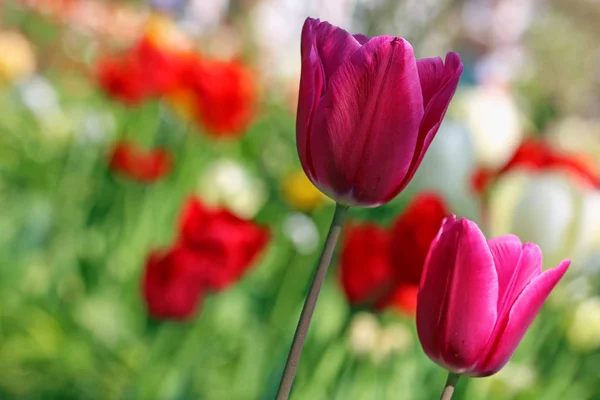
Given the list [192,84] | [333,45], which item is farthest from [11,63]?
[333,45]

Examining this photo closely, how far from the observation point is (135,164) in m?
1.09

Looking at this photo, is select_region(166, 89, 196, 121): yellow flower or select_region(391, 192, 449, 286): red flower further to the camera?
select_region(166, 89, 196, 121): yellow flower

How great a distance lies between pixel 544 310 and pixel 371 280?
0.28 meters

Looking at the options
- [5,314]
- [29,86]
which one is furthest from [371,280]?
[29,86]

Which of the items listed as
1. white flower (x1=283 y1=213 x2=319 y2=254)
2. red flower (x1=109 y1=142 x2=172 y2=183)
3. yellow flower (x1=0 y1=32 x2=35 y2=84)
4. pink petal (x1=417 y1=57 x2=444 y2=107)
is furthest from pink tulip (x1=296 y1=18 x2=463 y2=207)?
yellow flower (x1=0 y1=32 x2=35 y2=84)

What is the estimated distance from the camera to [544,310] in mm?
870

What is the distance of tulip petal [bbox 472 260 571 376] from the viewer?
0.25 meters

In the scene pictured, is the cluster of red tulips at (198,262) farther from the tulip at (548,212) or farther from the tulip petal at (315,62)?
the tulip petal at (315,62)

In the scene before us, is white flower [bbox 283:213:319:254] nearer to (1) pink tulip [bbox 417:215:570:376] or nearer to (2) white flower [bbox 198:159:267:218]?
(2) white flower [bbox 198:159:267:218]

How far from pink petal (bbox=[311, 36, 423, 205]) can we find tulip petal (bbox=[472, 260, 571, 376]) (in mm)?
57

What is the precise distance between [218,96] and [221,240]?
0.59 meters

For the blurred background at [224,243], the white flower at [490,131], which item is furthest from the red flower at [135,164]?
the white flower at [490,131]

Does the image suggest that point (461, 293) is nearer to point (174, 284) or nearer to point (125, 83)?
point (174, 284)

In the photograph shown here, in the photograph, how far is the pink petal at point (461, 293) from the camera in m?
0.25
